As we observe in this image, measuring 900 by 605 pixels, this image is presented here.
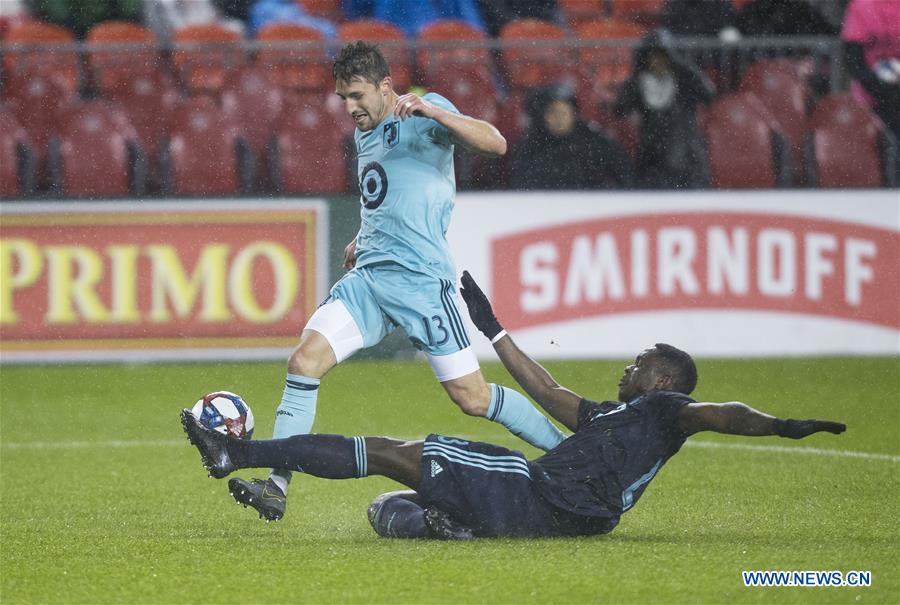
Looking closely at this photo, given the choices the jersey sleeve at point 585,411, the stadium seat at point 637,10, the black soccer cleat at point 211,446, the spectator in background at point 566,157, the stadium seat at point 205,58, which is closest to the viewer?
the black soccer cleat at point 211,446

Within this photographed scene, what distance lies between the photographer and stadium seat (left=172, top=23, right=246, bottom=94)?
41.3 ft

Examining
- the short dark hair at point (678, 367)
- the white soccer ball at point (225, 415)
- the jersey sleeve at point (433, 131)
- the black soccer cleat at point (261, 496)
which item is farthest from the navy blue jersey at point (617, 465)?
the jersey sleeve at point (433, 131)

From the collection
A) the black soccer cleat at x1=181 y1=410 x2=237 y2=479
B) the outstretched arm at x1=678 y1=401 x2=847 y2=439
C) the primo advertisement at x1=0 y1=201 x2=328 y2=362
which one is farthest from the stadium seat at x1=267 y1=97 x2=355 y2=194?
the outstretched arm at x1=678 y1=401 x2=847 y2=439

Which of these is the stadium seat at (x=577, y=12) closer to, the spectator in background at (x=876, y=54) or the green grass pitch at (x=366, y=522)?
the spectator in background at (x=876, y=54)

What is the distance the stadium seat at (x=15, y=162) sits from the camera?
37.9ft

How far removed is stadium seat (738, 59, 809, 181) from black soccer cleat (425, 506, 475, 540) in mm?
7734

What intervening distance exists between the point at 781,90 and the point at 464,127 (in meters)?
7.45

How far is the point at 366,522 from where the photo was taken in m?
6.17

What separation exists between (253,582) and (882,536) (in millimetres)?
2324

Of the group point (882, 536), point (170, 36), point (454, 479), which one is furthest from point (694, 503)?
point (170, 36)

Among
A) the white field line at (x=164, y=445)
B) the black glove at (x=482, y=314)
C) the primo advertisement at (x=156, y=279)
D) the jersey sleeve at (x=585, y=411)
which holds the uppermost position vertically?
the black glove at (x=482, y=314)

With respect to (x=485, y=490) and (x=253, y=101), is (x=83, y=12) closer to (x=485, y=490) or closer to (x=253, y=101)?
(x=253, y=101)

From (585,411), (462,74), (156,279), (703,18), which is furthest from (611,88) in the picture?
(585,411)

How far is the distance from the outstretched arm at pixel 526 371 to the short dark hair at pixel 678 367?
0.39 metres
